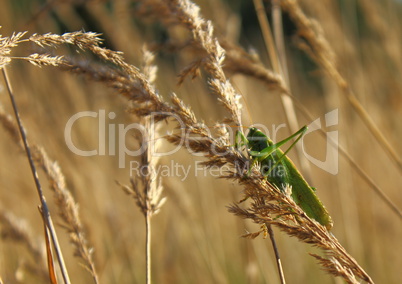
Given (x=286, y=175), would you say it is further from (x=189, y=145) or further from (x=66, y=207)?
(x=66, y=207)

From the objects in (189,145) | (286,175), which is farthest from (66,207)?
(286,175)

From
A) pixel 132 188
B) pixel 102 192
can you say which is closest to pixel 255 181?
pixel 132 188

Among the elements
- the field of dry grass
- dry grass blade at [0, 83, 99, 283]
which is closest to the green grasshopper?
the field of dry grass

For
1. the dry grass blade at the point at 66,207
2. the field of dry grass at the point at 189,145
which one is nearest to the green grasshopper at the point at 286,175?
the field of dry grass at the point at 189,145

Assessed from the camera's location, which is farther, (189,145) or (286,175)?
(286,175)

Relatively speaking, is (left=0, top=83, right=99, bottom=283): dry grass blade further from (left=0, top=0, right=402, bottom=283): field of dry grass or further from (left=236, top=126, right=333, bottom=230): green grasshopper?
(left=236, top=126, right=333, bottom=230): green grasshopper
